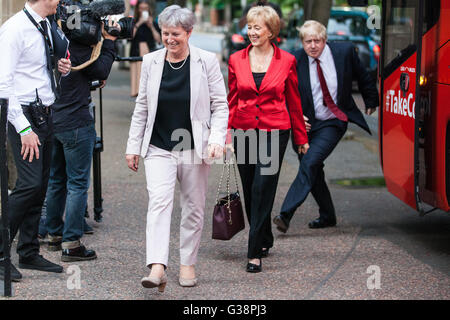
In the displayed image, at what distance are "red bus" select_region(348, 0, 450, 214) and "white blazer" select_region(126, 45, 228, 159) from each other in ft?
5.36

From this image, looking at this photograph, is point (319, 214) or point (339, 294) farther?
point (319, 214)

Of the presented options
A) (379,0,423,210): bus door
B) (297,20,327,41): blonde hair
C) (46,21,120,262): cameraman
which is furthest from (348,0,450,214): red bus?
(46,21,120,262): cameraman

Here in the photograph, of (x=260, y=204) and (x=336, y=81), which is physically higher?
(x=336, y=81)

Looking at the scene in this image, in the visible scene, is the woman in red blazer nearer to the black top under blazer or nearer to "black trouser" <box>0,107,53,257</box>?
the black top under blazer

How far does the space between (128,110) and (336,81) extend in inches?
314

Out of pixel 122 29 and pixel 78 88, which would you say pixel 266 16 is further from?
pixel 78 88

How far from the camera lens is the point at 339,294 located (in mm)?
5305

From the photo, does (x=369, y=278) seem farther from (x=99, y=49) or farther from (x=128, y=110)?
(x=128, y=110)

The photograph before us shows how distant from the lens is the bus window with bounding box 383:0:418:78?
652 cm

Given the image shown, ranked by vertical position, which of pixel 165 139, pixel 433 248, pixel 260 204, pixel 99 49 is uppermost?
pixel 99 49

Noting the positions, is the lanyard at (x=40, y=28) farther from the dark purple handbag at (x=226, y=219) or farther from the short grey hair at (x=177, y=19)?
the dark purple handbag at (x=226, y=219)
